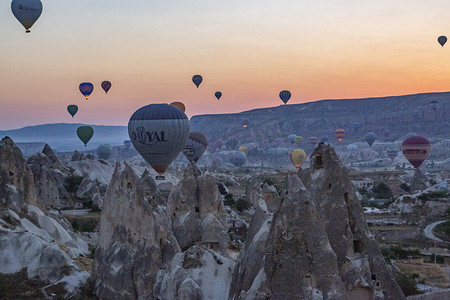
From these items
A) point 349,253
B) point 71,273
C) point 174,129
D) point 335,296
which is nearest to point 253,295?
point 335,296

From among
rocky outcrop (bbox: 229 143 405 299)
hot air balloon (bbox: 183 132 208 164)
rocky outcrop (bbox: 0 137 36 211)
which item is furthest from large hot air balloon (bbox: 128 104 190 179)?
hot air balloon (bbox: 183 132 208 164)

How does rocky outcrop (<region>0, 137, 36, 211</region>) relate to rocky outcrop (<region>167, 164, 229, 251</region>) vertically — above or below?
above

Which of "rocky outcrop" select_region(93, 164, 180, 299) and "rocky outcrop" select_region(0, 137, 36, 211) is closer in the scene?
A: "rocky outcrop" select_region(93, 164, 180, 299)

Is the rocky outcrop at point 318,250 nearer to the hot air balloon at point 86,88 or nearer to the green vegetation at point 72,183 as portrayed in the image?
the green vegetation at point 72,183

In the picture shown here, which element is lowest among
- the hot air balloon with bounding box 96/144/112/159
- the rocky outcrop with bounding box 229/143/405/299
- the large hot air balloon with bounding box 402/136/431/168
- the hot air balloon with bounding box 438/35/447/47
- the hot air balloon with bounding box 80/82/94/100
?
the large hot air balloon with bounding box 402/136/431/168

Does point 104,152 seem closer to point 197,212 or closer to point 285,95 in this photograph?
point 285,95

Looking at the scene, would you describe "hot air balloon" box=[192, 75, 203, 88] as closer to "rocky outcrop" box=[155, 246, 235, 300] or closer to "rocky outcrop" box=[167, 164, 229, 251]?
"rocky outcrop" box=[167, 164, 229, 251]

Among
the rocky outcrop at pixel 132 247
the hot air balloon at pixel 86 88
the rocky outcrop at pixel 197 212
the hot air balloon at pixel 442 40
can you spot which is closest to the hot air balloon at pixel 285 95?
the hot air balloon at pixel 442 40
